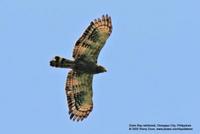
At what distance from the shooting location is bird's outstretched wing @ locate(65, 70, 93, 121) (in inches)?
1857

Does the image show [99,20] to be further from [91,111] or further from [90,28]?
[91,111]

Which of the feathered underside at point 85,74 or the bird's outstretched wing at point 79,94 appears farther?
the bird's outstretched wing at point 79,94

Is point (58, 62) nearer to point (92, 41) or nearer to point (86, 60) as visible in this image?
point (86, 60)

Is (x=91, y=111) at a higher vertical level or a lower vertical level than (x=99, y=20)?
lower

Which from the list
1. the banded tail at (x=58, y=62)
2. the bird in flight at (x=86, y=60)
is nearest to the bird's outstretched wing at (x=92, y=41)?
the bird in flight at (x=86, y=60)

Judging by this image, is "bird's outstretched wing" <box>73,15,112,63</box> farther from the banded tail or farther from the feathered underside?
the banded tail

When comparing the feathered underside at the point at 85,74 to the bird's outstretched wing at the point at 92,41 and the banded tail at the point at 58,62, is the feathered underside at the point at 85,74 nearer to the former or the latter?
the bird's outstretched wing at the point at 92,41

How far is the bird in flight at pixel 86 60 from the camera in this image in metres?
46.3

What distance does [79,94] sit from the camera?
48.0 meters

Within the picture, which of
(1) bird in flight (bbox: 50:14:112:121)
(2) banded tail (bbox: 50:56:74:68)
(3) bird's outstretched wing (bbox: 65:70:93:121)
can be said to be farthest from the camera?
(3) bird's outstretched wing (bbox: 65:70:93:121)

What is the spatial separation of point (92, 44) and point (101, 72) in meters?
1.07

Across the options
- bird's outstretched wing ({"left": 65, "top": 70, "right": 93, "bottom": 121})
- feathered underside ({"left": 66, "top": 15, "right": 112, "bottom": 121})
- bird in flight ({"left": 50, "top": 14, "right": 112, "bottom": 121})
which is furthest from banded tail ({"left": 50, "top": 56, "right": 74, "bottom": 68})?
bird's outstretched wing ({"left": 65, "top": 70, "right": 93, "bottom": 121})

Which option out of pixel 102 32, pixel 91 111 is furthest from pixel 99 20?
pixel 91 111

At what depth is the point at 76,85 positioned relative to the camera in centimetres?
4741
